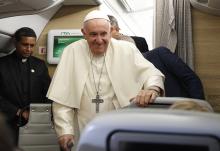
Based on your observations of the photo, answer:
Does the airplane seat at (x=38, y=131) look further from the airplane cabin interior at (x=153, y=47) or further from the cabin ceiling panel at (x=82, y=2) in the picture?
the cabin ceiling panel at (x=82, y=2)

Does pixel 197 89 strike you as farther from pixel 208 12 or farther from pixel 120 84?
pixel 208 12

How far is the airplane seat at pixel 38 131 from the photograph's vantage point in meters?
3.26

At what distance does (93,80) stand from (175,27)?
177 cm

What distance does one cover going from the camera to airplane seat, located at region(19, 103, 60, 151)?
326cm

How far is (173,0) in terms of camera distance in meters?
4.27

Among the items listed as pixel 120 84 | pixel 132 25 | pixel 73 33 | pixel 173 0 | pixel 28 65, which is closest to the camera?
pixel 120 84

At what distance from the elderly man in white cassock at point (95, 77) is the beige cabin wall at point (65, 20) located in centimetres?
213

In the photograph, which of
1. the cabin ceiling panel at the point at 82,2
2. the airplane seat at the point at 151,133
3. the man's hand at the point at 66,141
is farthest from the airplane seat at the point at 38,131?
the airplane seat at the point at 151,133

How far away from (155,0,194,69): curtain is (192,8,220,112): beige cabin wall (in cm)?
9

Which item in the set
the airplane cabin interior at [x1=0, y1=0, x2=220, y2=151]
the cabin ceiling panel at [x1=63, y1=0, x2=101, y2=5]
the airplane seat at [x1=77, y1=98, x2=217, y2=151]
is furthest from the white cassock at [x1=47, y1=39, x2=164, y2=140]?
the cabin ceiling panel at [x1=63, y1=0, x2=101, y2=5]

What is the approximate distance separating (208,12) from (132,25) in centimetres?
445

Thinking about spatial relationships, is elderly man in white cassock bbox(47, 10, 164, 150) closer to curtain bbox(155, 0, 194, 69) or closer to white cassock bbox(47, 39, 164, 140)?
white cassock bbox(47, 39, 164, 140)

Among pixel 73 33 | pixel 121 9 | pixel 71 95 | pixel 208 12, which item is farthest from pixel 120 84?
pixel 121 9

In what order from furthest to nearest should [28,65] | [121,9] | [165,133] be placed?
[121,9] → [28,65] → [165,133]
